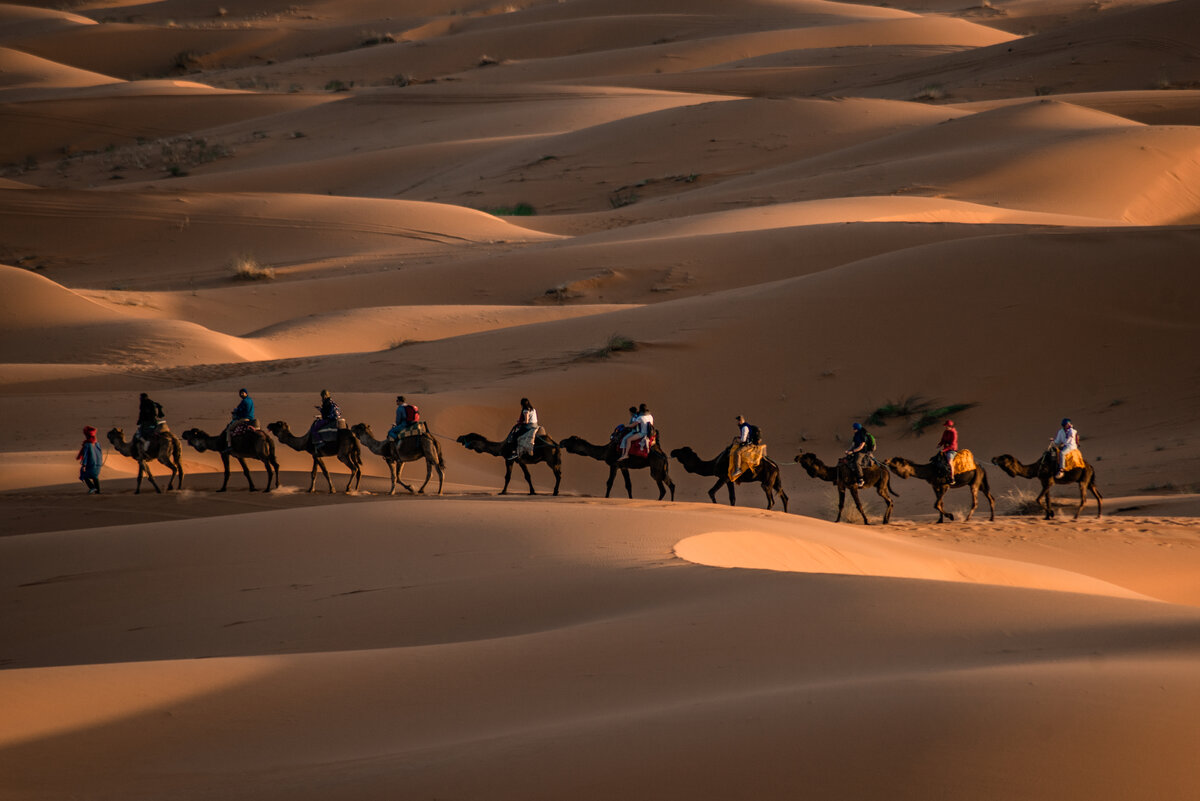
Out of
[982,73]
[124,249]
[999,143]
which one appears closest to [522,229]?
[124,249]

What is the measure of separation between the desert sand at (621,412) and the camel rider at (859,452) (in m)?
0.98

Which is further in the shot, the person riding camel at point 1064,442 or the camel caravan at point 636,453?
the camel caravan at point 636,453

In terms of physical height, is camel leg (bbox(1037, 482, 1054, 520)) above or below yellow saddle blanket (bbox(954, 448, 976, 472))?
below

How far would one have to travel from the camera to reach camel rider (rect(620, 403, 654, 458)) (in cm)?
1670

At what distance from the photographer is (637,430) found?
16781 millimetres

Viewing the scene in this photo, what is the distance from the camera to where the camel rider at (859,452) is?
52.2 feet

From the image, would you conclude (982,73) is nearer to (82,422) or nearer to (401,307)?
(401,307)

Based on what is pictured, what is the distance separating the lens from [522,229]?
40469 mm

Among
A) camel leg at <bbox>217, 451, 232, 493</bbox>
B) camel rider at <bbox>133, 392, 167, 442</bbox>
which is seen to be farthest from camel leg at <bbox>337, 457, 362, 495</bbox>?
camel rider at <bbox>133, 392, 167, 442</bbox>

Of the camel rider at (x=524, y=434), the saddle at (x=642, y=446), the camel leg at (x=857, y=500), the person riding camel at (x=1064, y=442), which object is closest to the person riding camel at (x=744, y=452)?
the saddle at (x=642, y=446)

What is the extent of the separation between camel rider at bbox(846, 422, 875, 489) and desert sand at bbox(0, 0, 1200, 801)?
0.98 m

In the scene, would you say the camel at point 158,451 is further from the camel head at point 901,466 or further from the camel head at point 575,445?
the camel head at point 901,466

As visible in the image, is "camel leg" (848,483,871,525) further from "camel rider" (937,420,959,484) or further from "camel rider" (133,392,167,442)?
"camel rider" (133,392,167,442)

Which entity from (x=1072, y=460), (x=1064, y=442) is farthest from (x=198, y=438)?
(x=1072, y=460)
